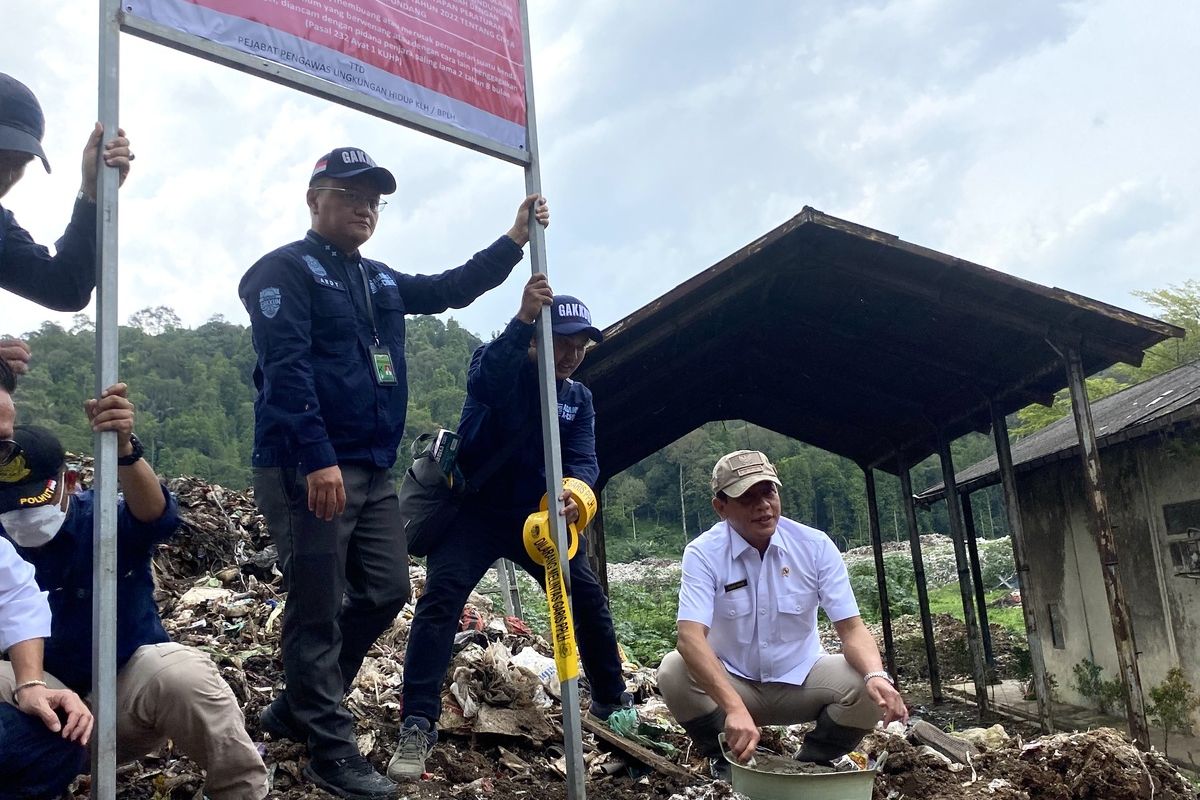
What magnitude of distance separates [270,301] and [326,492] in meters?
0.77

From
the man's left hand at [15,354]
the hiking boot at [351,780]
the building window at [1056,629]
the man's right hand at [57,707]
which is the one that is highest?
the man's left hand at [15,354]

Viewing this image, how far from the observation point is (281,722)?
378 centimetres

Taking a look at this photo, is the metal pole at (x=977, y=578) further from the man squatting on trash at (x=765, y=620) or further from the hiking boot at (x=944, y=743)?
the man squatting on trash at (x=765, y=620)

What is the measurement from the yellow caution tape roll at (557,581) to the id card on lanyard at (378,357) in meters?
0.81

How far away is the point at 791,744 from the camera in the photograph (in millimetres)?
5031

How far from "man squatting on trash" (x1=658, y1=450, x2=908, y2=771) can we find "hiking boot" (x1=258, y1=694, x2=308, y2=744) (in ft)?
5.12

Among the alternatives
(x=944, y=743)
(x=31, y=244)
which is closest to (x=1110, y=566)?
(x=944, y=743)

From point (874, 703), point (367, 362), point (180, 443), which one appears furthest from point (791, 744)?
point (180, 443)

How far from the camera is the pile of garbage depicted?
383 centimetres

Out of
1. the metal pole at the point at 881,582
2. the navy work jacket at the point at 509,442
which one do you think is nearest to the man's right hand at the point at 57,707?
the navy work jacket at the point at 509,442

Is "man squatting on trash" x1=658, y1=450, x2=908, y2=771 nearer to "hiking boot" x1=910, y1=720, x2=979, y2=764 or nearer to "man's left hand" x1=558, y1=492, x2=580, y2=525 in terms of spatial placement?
"man's left hand" x1=558, y1=492, x2=580, y2=525

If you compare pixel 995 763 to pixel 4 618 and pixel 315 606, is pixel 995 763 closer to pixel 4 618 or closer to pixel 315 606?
pixel 315 606

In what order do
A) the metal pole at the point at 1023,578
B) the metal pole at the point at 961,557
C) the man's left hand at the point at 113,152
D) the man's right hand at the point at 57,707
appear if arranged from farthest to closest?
the metal pole at the point at 961,557 → the metal pole at the point at 1023,578 → the man's left hand at the point at 113,152 → the man's right hand at the point at 57,707

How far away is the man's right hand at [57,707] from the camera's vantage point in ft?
8.17
